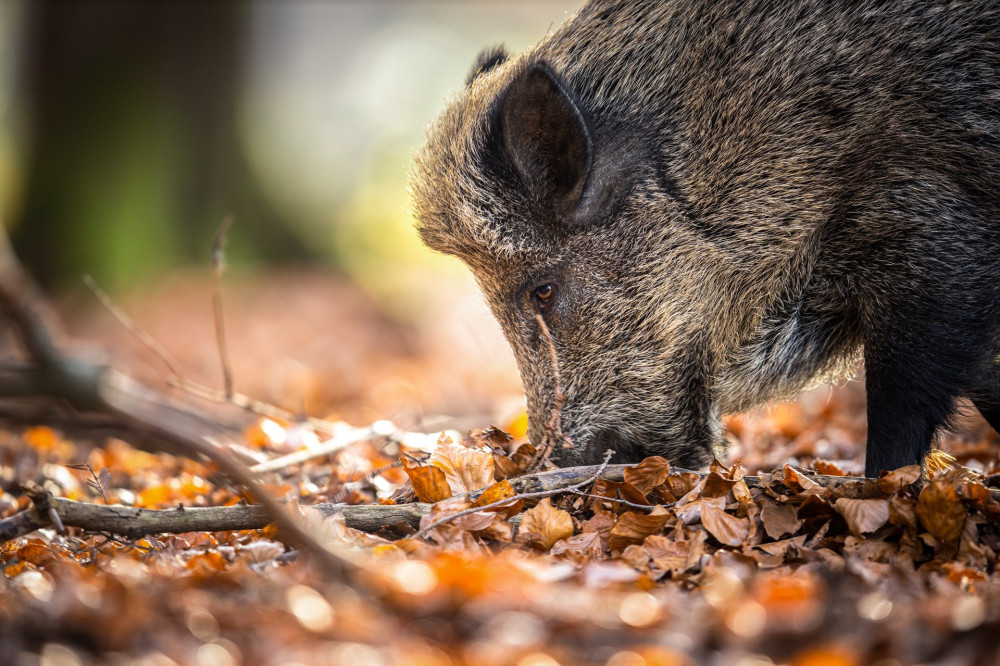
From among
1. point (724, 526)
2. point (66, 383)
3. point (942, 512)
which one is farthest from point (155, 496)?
point (942, 512)

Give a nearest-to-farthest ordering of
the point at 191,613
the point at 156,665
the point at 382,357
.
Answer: the point at 156,665, the point at 191,613, the point at 382,357

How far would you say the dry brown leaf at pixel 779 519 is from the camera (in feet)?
8.91

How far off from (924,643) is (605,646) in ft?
2.11

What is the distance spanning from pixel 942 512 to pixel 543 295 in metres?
1.75

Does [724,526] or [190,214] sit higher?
[190,214]

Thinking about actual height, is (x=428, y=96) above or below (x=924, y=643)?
above

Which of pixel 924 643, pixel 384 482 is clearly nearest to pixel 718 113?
pixel 384 482

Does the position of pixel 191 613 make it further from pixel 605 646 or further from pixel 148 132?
pixel 148 132

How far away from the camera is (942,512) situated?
2.61 m

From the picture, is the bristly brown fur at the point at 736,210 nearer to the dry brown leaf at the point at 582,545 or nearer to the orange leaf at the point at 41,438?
the dry brown leaf at the point at 582,545

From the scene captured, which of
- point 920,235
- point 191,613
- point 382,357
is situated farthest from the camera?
point 382,357

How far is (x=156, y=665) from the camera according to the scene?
5.56ft

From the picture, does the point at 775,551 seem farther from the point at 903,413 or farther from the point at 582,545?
the point at 903,413

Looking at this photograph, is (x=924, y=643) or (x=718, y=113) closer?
(x=924, y=643)
